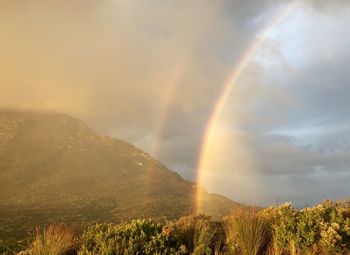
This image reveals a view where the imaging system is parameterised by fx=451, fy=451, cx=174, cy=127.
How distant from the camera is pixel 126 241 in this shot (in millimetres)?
13711

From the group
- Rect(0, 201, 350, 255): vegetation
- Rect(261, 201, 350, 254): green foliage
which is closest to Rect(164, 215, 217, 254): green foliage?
Rect(0, 201, 350, 255): vegetation

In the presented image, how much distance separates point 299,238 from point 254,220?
1.65 metres

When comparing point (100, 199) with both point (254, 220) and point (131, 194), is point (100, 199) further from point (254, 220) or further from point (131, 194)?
point (254, 220)

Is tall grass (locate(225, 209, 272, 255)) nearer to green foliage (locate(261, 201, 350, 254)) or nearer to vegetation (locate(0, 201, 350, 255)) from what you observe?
vegetation (locate(0, 201, 350, 255))

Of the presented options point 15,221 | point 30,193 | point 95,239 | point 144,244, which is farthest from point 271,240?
point 30,193

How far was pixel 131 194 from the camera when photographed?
163 m

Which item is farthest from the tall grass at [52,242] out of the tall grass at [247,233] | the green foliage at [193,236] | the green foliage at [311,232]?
the green foliage at [311,232]

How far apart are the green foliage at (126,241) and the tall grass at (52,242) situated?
0.51m

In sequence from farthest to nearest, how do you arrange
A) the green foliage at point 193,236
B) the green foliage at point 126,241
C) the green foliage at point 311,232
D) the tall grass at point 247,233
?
the tall grass at point 247,233
the green foliage at point 311,232
the green foliage at point 193,236
the green foliage at point 126,241

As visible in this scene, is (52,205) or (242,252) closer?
(242,252)

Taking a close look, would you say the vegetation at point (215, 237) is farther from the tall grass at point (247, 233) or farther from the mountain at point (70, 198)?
the mountain at point (70, 198)

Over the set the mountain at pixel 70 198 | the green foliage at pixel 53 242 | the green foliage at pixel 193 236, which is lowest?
the green foliage at pixel 53 242

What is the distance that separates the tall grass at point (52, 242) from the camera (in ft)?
44.2

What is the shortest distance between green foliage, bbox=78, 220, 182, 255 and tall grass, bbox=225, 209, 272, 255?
2345 mm
